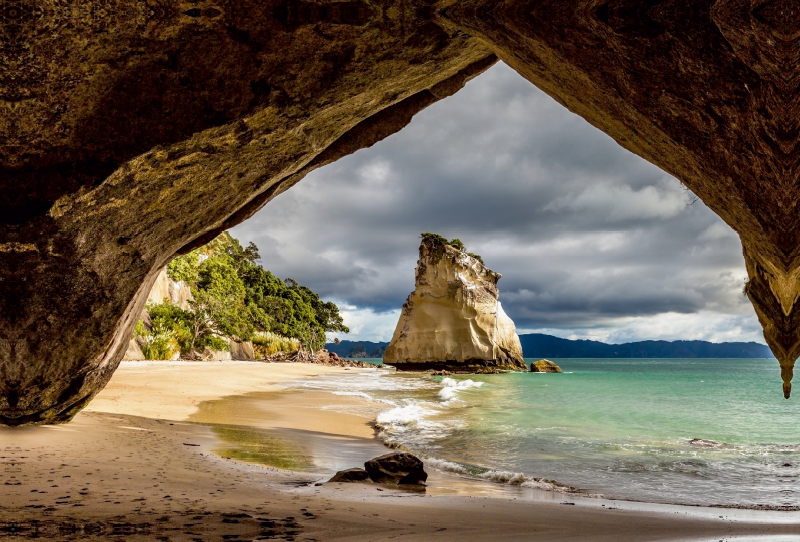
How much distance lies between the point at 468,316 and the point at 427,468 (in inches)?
1788

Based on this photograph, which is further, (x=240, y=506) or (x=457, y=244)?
(x=457, y=244)

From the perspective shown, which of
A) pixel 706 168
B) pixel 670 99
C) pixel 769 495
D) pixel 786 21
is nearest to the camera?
pixel 786 21

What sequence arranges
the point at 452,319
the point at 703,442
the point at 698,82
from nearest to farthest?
the point at 698,82 < the point at 703,442 < the point at 452,319

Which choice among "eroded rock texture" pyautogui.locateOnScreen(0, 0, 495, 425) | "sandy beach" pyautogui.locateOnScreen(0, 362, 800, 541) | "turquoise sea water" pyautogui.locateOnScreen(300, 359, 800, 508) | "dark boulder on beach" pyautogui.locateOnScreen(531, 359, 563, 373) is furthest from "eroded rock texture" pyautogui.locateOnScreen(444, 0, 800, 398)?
"dark boulder on beach" pyautogui.locateOnScreen(531, 359, 563, 373)

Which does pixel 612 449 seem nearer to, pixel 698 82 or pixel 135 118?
pixel 698 82

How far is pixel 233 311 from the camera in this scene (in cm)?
3838

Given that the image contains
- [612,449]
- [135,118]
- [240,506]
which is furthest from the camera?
[612,449]

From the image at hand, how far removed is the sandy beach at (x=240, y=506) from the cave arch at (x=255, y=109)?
1369 mm

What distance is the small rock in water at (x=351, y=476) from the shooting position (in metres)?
5.69

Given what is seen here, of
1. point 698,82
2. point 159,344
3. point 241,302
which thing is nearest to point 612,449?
point 698,82

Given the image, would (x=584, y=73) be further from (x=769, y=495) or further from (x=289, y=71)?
(x=769, y=495)

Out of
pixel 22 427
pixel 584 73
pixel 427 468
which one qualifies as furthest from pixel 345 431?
pixel 584 73

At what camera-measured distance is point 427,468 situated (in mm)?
7648

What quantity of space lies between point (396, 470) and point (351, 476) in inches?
23.2
